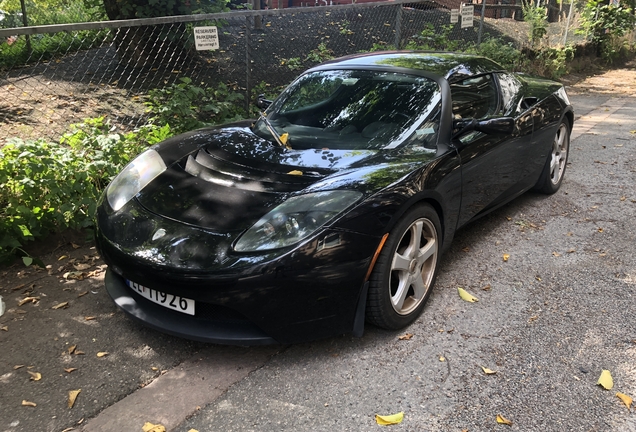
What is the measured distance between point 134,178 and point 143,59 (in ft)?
12.4

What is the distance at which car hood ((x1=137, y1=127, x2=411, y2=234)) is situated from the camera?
8.68 feet

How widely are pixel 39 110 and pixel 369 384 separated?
15.4 feet

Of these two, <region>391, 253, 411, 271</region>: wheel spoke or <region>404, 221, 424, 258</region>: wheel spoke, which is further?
<region>404, 221, 424, 258</region>: wheel spoke

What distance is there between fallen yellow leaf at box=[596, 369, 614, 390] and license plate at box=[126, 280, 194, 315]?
193 centimetres

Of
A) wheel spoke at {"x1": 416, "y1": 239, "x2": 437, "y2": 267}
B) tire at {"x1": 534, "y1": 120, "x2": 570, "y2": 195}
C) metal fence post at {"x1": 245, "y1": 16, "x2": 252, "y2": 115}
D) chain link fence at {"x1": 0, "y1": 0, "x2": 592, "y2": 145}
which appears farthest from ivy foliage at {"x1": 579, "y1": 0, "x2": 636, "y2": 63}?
wheel spoke at {"x1": 416, "y1": 239, "x2": 437, "y2": 267}

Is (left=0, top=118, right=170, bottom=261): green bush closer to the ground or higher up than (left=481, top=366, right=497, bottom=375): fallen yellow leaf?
higher up

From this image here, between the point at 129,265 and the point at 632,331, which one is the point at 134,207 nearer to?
the point at 129,265

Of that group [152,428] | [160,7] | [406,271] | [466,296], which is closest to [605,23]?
[160,7]

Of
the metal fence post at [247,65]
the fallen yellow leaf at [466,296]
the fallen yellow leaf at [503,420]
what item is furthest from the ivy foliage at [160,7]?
the fallen yellow leaf at [503,420]

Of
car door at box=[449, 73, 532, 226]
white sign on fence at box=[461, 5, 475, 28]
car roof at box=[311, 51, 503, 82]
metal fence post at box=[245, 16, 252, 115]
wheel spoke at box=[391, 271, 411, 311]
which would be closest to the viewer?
wheel spoke at box=[391, 271, 411, 311]

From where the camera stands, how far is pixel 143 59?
6430 millimetres

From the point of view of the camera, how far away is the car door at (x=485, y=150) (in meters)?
3.42

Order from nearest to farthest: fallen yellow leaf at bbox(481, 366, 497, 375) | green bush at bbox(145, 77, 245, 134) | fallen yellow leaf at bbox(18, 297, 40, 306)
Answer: fallen yellow leaf at bbox(481, 366, 497, 375) < fallen yellow leaf at bbox(18, 297, 40, 306) < green bush at bbox(145, 77, 245, 134)

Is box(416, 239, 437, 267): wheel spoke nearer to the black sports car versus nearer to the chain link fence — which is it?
the black sports car
